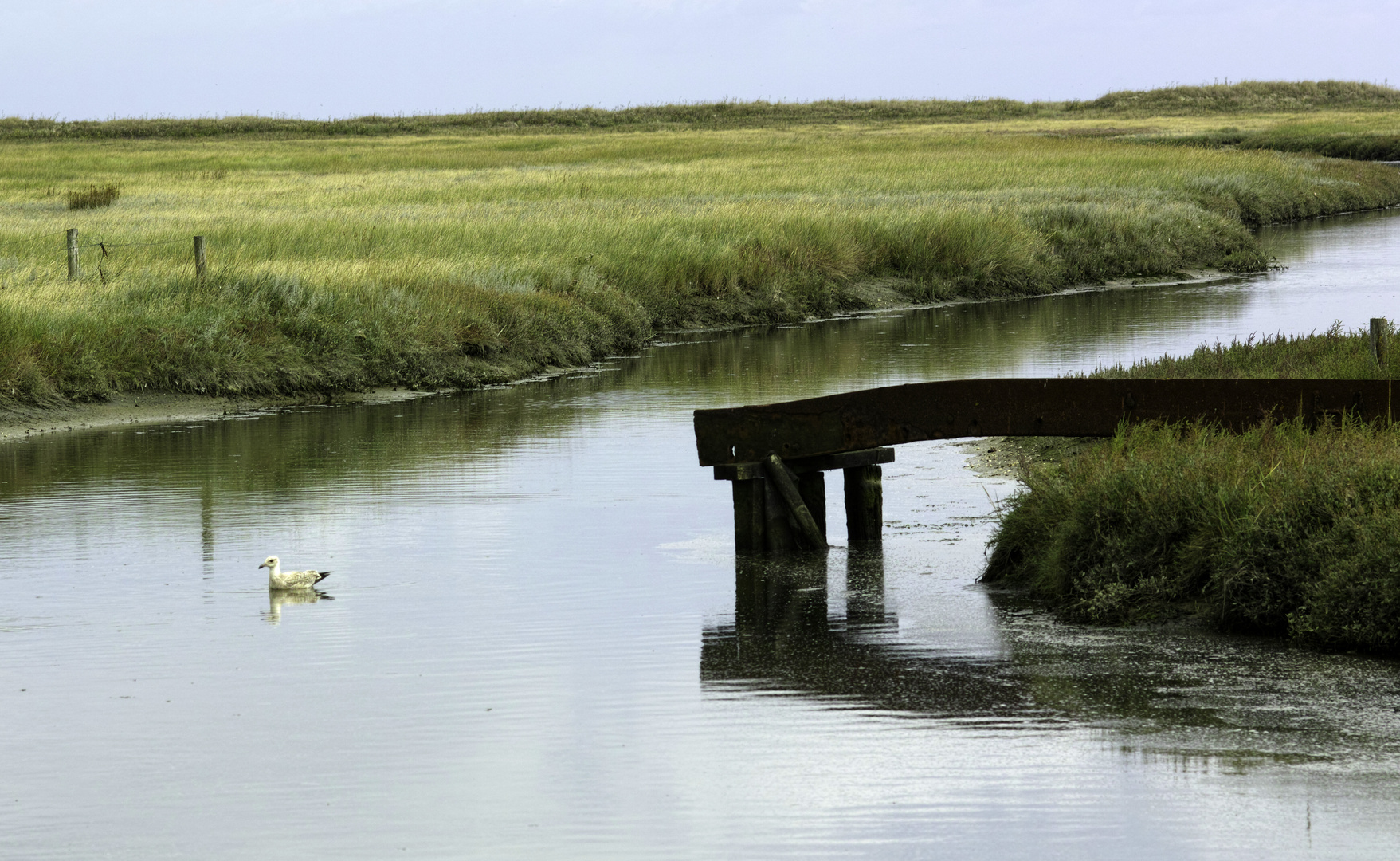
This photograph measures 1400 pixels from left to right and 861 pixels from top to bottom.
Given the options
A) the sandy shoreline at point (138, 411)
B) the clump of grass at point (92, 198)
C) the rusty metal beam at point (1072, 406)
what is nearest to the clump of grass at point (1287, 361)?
the rusty metal beam at point (1072, 406)

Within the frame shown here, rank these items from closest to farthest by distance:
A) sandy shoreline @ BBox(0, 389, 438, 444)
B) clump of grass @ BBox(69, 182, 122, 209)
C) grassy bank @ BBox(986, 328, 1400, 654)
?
grassy bank @ BBox(986, 328, 1400, 654) → sandy shoreline @ BBox(0, 389, 438, 444) → clump of grass @ BBox(69, 182, 122, 209)

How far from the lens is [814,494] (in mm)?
10805

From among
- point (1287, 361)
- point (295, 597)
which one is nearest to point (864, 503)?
point (295, 597)

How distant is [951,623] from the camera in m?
8.59

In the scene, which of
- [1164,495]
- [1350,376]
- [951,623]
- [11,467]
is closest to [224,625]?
[951,623]

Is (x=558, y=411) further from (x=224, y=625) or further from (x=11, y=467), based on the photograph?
(x=224, y=625)

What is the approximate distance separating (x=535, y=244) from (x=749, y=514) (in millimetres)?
16653

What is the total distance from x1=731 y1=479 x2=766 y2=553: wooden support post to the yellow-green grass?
982cm

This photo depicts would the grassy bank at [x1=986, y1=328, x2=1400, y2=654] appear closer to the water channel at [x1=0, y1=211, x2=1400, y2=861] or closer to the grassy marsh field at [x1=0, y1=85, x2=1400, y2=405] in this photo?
the water channel at [x1=0, y1=211, x2=1400, y2=861]

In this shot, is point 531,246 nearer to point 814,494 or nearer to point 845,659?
point 814,494

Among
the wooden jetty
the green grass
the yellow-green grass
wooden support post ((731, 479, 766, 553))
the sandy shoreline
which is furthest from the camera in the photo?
the green grass

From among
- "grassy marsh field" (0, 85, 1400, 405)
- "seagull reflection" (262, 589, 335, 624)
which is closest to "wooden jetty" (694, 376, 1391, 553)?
"seagull reflection" (262, 589, 335, 624)

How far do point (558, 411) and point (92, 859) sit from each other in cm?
1256

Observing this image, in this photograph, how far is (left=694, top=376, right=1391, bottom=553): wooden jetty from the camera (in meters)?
9.62
